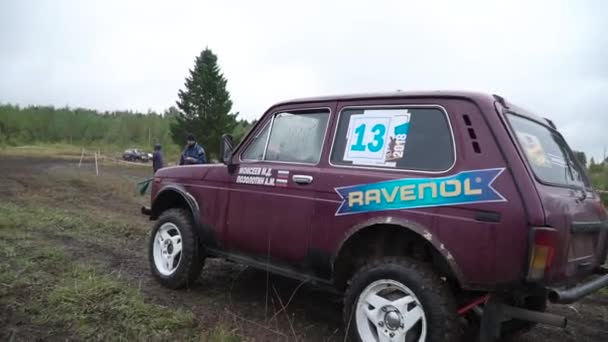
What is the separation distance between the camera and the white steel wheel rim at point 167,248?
4680 mm

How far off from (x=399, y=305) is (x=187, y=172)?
275 cm

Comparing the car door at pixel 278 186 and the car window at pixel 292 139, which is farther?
the car window at pixel 292 139

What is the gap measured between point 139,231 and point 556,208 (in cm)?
648

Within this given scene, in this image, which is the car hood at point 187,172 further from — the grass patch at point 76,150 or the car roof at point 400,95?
the grass patch at point 76,150

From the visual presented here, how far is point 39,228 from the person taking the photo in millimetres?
6926

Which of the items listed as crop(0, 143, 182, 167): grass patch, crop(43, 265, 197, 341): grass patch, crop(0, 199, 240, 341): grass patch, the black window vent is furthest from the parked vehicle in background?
the black window vent

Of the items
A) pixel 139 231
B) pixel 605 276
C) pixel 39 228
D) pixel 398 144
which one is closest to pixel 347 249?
pixel 398 144

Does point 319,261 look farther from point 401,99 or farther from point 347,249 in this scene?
point 401,99

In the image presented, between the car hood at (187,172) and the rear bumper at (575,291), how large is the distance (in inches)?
121

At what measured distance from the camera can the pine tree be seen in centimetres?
3366

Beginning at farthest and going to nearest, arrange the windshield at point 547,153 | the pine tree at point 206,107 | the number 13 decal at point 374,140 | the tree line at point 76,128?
1. the tree line at point 76,128
2. the pine tree at point 206,107
3. the number 13 decal at point 374,140
4. the windshield at point 547,153

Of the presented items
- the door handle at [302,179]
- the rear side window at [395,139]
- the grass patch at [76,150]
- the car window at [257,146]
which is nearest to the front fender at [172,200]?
the car window at [257,146]

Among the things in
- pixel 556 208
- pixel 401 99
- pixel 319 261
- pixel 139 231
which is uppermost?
pixel 401 99

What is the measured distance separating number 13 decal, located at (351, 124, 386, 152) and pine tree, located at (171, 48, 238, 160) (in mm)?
30530
